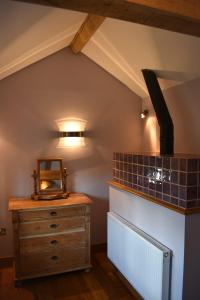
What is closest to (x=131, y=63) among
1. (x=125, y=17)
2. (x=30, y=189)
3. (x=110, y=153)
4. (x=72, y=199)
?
(x=110, y=153)

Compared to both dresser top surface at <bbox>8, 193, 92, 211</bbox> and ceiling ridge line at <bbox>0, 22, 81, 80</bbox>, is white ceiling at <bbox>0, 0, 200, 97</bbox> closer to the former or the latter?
ceiling ridge line at <bbox>0, 22, 81, 80</bbox>

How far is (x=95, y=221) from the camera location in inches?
127

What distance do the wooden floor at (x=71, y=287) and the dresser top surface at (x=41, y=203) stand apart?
78 centimetres

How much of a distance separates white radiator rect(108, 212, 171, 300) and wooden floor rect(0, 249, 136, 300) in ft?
0.46

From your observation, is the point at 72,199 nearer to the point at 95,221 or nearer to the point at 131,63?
the point at 95,221

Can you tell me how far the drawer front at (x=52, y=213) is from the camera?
2.47 m

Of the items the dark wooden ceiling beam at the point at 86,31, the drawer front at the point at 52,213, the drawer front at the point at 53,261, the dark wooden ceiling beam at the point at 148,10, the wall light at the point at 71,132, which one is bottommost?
the drawer front at the point at 53,261

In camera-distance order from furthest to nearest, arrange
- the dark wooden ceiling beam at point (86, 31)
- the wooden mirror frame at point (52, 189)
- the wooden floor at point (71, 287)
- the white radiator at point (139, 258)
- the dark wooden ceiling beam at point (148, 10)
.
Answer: the wooden mirror frame at point (52, 189) → the wooden floor at point (71, 287) → the dark wooden ceiling beam at point (86, 31) → the white radiator at point (139, 258) → the dark wooden ceiling beam at point (148, 10)

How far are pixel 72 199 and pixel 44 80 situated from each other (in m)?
1.45

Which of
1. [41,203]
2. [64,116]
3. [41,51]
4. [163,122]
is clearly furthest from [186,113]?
[41,203]

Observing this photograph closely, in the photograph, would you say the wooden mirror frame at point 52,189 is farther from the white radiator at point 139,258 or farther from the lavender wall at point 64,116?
the white radiator at point 139,258

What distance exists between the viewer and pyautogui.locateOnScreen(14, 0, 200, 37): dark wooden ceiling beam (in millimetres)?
1195

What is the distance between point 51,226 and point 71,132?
109cm

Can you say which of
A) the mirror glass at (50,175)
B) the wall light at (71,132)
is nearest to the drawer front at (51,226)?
the mirror glass at (50,175)
